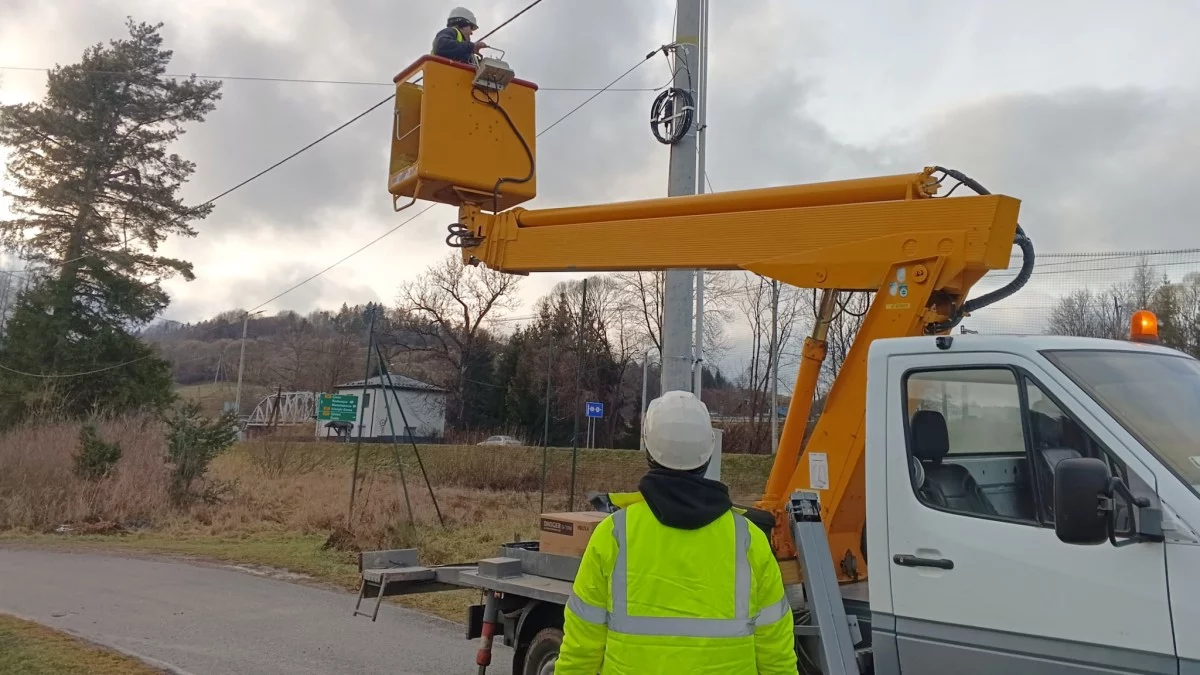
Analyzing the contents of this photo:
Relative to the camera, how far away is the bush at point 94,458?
19.1 meters

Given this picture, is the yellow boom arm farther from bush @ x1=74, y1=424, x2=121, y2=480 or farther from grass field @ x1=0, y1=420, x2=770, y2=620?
bush @ x1=74, y1=424, x2=121, y2=480

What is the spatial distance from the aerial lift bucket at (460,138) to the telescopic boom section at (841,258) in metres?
1.34

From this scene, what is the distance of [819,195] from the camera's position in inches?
195

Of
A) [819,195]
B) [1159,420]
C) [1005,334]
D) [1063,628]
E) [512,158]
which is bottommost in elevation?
[1063,628]

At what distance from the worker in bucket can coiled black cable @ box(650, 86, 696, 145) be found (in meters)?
7.74

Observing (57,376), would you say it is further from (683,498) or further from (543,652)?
(683,498)

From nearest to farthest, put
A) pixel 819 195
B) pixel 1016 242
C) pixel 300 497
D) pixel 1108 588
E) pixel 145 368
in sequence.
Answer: pixel 1108 588
pixel 1016 242
pixel 819 195
pixel 300 497
pixel 145 368

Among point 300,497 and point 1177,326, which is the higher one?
point 1177,326

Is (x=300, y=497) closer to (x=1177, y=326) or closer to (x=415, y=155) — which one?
(x=415, y=155)

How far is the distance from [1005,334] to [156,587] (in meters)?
11.0

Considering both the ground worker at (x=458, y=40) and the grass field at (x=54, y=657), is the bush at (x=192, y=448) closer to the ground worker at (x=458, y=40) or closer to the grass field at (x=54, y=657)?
the grass field at (x=54, y=657)

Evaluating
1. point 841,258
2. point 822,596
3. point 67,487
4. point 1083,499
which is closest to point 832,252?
point 841,258

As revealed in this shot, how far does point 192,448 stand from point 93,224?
16688 millimetres

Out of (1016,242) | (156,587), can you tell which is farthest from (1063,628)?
(156,587)
